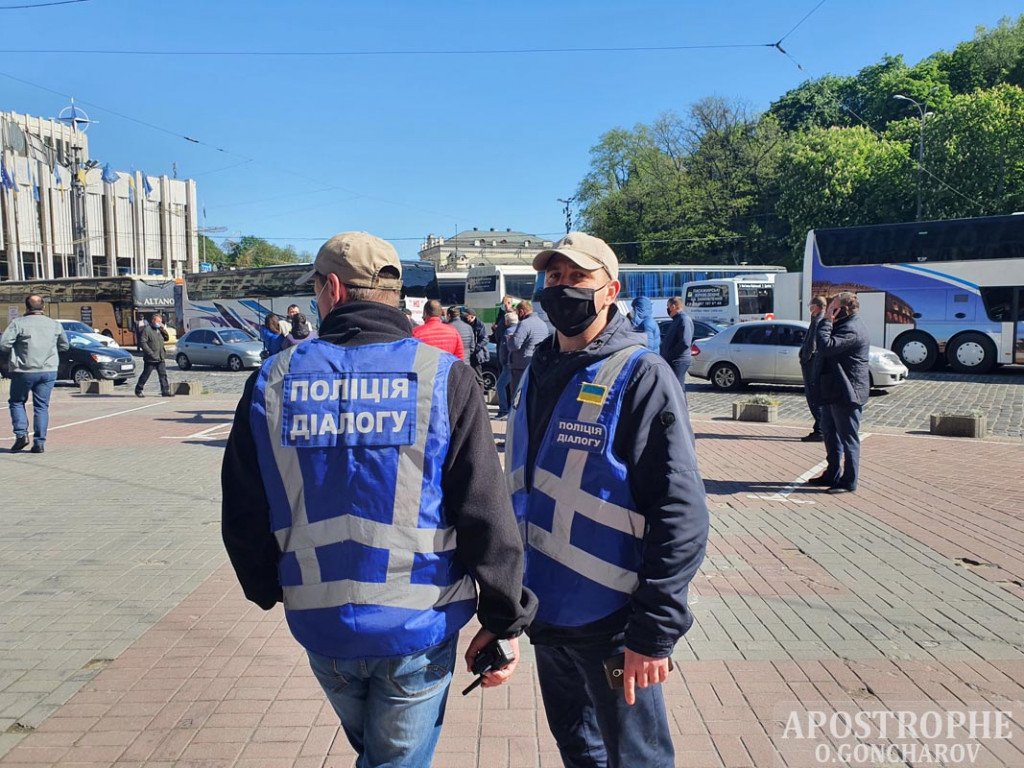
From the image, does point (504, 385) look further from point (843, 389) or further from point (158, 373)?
point (158, 373)

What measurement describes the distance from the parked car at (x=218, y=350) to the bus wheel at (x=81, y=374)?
16.1 ft

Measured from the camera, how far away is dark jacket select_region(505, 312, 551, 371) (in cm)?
958

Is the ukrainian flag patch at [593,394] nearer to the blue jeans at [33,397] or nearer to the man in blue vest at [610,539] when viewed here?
the man in blue vest at [610,539]

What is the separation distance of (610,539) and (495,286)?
1318 inches

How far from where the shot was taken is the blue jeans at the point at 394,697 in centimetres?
189

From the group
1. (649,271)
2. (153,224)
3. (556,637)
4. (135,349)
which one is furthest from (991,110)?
(153,224)

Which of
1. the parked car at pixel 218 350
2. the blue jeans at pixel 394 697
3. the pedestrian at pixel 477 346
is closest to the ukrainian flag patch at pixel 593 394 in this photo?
the blue jeans at pixel 394 697

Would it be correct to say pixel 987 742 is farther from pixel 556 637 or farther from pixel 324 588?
pixel 324 588

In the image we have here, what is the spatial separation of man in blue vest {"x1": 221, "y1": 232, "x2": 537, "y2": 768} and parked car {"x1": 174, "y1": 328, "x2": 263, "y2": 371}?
2387 centimetres

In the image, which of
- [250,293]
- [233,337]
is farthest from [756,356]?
[250,293]

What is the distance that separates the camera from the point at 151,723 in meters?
3.27

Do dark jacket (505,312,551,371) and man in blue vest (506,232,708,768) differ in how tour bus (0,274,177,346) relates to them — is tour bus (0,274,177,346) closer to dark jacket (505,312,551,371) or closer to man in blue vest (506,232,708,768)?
dark jacket (505,312,551,371)

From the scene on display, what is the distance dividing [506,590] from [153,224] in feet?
254

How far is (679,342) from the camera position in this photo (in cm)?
1034
